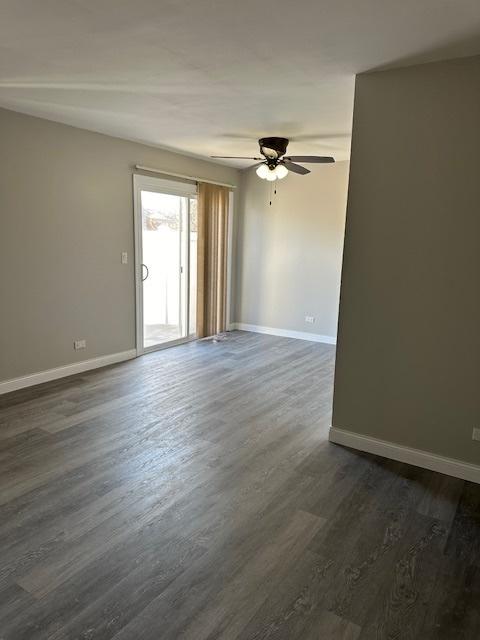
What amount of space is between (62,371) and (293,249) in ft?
12.4

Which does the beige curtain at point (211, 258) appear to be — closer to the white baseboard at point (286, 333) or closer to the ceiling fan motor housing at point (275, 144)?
the white baseboard at point (286, 333)

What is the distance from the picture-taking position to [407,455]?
2.99 meters

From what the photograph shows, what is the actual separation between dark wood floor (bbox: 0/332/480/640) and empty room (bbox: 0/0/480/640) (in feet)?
0.04

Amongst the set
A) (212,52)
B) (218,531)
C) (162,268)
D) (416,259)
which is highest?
(212,52)

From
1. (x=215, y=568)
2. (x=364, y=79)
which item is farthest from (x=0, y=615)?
(x=364, y=79)

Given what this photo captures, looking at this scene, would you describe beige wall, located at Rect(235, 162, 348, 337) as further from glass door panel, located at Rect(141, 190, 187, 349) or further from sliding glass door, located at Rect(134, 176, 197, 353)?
glass door panel, located at Rect(141, 190, 187, 349)

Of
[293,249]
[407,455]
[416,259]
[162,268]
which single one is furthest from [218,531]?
[293,249]

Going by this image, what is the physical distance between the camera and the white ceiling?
2.05m

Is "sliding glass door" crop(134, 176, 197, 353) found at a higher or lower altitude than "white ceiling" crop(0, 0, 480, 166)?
lower

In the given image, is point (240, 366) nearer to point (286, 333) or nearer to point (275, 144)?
point (286, 333)

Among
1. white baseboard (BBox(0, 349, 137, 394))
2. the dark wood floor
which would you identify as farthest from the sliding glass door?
the dark wood floor

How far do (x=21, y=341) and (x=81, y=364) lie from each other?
769 mm

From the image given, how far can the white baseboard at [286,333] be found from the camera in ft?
21.4

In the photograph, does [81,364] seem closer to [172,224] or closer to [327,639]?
[172,224]
